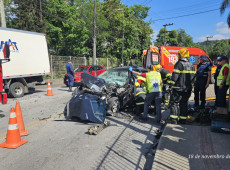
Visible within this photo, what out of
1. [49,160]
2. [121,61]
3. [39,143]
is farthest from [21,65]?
[121,61]

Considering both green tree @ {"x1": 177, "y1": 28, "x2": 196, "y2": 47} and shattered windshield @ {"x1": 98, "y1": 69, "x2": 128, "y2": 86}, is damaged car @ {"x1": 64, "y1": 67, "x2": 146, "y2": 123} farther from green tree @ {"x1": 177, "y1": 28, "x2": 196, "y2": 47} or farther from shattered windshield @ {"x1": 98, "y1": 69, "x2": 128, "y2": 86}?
green tree @ {"x1": 177, "y1": 28, "x2": 196, "y2": 47}

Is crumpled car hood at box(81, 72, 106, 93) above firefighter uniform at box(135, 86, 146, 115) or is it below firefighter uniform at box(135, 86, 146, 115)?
above

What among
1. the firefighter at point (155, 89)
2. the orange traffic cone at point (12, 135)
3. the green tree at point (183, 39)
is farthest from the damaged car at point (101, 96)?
the green tree at point (183, 39)

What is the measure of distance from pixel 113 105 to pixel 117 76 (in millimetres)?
1356

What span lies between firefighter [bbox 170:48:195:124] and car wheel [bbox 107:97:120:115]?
5.88 ft

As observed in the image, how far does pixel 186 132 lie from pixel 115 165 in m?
2.01

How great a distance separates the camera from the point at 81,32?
23.4 m

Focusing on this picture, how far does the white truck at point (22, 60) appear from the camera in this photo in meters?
9.32

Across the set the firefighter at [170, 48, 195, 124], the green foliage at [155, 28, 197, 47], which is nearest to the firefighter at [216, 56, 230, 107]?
the firefighter at [170, 48, 195, 124]

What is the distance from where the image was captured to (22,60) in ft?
32.8

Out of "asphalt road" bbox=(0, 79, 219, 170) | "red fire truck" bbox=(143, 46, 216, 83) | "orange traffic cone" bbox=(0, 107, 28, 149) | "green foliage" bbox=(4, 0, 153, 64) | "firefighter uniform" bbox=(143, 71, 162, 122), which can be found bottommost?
"asphalt road" bbox=(0, 79, 219, 170)

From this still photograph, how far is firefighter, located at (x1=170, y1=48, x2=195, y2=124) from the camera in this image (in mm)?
5070

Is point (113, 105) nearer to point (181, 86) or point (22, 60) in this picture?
point (181, 86)

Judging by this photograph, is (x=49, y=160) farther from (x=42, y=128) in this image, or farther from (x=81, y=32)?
(x=81, y=32)
